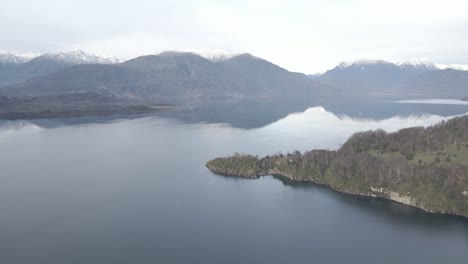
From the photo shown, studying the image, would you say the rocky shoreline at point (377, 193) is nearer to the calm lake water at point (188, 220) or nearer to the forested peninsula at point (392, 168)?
the forested peninsula at point (392, 168)

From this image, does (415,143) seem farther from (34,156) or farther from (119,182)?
(34,156)

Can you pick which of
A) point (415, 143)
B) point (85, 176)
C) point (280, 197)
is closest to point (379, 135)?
point (415, 143)

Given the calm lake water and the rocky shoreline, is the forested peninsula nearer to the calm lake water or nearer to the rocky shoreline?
the rocky shoreline

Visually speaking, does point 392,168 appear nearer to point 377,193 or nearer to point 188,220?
point 377,193

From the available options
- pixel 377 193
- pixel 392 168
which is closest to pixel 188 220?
pixel 377 193

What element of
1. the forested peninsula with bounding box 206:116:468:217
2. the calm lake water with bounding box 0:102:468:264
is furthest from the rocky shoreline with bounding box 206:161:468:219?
the calm lake water with bounding box 0:102:468:264

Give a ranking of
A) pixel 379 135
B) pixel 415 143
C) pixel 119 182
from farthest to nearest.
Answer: pixel 379 135
pixel 415 143
pixel 119 182

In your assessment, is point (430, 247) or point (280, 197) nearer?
point (430, 247)
